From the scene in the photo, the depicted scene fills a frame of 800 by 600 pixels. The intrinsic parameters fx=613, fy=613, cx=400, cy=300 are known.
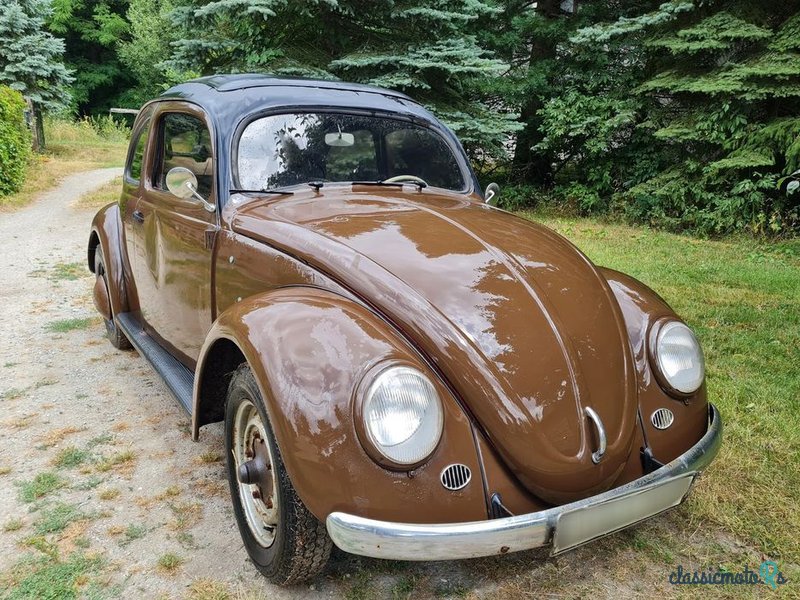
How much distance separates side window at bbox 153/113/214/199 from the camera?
322 cm

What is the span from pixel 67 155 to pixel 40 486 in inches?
788

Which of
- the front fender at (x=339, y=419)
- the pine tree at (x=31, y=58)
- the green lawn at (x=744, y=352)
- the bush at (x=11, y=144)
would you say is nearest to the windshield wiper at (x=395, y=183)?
the front fender at (x=339, y=419)

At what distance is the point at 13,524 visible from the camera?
8.73 feet

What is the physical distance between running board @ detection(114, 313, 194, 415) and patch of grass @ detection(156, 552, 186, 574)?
2.03 feet

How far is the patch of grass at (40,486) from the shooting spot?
2891 millimetres

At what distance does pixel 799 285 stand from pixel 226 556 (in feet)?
20.2

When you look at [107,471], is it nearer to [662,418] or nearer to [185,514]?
[185,514]

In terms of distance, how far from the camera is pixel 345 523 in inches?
71.3

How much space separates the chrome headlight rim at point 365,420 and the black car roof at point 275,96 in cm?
182

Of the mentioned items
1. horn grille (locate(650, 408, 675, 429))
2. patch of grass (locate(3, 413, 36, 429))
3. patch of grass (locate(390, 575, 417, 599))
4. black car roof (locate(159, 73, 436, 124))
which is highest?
black car roof (locate(159, 73, 436, 124))

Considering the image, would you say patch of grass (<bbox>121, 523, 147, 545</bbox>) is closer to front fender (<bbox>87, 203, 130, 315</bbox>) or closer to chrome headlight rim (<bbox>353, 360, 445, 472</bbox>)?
chrome headlight rim (<bbox>353, 360, 445, 472</bbox>)

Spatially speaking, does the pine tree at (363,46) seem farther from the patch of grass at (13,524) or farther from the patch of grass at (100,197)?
the patch of grass at (13,524)

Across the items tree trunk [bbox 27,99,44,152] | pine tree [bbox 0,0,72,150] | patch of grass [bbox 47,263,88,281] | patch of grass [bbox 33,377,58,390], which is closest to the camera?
patch of grass [bbox 33,377,58,390]

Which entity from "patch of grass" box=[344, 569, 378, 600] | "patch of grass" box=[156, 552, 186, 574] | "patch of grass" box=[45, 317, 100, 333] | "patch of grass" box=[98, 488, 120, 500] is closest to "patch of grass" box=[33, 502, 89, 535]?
"patch of grass" box=[98, 488, 120, 500]
